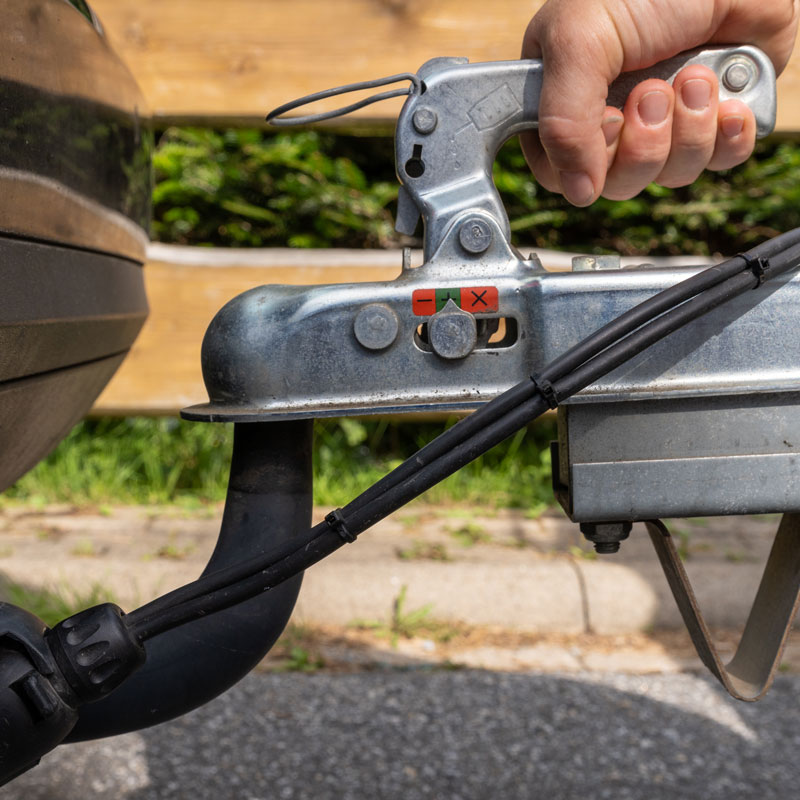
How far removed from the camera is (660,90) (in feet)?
3.17

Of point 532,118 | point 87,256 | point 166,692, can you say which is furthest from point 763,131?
point 166,692

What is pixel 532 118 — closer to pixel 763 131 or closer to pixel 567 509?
pixel 763 131

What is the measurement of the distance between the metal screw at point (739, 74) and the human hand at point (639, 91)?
0.06 feet

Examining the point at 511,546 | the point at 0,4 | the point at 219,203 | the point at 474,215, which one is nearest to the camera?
the point at 0,4

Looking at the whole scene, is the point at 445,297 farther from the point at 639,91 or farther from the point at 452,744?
the point at 452,744

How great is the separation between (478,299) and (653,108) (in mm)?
306

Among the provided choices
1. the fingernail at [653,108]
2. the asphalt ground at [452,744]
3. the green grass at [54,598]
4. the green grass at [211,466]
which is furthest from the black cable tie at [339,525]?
the green grass at [211,466]

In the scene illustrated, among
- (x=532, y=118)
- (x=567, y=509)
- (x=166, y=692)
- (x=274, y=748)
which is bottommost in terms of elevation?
(x=274, y=748)

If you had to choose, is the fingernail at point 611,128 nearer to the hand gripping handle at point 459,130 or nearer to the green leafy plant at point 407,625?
the hand gripping handle at point 459,130

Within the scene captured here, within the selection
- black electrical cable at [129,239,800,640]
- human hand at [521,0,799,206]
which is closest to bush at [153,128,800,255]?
human hand at [521,0,799,206]

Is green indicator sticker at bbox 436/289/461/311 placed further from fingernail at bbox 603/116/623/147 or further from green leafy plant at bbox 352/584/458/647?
green leafy plant at bbox 352/584/458/647

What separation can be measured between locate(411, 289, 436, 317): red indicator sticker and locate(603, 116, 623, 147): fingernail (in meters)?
0.29

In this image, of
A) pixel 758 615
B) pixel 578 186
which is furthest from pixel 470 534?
pixel 578 186

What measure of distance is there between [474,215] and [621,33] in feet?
0.76
